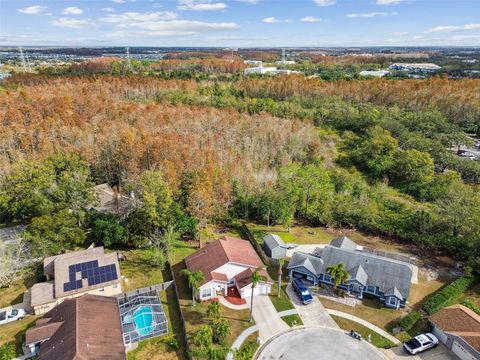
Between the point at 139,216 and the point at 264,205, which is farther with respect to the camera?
the point at 264,205

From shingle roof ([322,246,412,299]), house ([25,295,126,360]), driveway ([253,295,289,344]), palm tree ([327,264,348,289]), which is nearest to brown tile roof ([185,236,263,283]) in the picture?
driveway ([253,295,289,344])

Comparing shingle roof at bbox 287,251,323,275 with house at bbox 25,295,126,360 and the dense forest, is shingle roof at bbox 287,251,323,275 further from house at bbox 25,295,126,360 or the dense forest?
house at bbox 25,295,126,360

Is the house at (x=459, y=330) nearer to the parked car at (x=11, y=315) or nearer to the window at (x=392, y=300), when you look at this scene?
the window at (x=392, y=300)

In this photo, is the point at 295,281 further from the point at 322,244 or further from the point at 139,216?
the point at 139,216

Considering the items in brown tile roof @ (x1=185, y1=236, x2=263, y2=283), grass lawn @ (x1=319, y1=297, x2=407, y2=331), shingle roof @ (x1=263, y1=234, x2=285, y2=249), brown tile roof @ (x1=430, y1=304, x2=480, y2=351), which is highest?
brown tile roof @ (x1=185, y1=236, x2=263, y2=283)

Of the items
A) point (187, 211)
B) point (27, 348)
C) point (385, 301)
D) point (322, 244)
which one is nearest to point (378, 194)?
point (322, 244)

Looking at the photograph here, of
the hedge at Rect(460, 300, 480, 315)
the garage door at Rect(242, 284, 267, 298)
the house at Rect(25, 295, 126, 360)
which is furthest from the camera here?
the garage door at Rect(242, 284, 267, 298)
